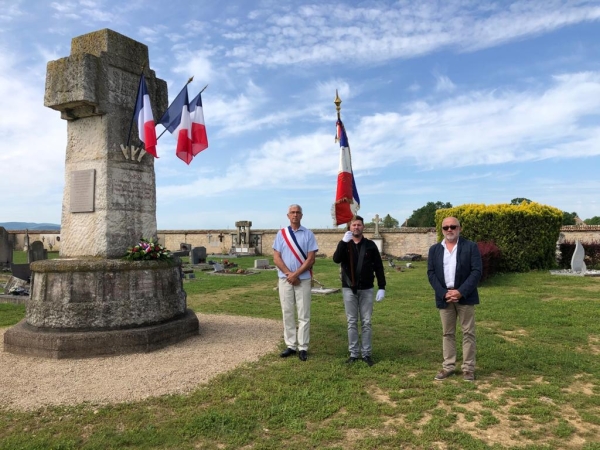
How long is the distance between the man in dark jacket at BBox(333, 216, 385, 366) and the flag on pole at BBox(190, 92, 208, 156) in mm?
3016

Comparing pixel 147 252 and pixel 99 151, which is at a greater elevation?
pixel 99 151

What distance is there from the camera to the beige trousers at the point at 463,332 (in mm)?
4508

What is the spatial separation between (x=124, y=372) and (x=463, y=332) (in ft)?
12.3

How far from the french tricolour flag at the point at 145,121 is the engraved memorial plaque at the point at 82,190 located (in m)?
0.88

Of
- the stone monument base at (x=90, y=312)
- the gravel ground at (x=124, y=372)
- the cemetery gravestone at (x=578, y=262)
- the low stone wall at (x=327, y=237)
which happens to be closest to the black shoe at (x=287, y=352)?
the gravel ground at (x=124, y=372)

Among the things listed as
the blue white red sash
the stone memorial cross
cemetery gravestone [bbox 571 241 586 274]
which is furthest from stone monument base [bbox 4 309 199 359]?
cemetery gravestone [bbox 571 241 586 274]

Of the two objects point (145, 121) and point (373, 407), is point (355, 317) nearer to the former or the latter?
point (373, 407)

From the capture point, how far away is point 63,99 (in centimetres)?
620

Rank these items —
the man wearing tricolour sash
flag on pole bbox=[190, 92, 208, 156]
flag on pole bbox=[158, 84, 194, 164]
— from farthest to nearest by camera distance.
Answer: flag on pole bbox=[190, 92, 208, 156], flag on pole bbox=[158, 84, 194, 164], the man wearing tricolour sash

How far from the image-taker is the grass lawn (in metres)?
3.25

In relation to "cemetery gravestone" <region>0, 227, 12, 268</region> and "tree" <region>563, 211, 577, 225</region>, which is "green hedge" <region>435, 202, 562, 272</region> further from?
"tree" <region>563, 211, 577, 225</region>

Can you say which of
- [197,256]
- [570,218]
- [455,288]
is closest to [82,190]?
[455,288]

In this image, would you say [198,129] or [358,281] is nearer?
[358,281]

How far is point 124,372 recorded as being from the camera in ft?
15.9
